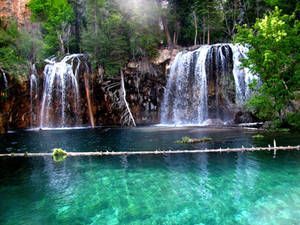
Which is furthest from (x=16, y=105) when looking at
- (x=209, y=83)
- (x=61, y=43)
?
(x=209, y=83)

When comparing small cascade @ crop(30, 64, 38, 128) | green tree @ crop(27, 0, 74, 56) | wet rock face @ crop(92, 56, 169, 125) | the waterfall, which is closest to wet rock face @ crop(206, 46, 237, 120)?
the waterfall

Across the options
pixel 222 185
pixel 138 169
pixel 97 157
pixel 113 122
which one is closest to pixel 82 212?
pixel 138 169

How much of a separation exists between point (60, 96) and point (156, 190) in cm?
2216

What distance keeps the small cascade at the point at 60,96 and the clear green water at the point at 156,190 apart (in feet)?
55.2

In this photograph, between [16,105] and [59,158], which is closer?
[59,158]

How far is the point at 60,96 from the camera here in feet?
83.8

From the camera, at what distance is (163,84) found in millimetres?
27578

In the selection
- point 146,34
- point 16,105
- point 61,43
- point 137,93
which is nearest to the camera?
point 16,105

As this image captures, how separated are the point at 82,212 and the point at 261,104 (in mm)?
12602

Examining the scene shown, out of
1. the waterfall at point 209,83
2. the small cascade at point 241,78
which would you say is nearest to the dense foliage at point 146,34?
the small cascade at point 241,78

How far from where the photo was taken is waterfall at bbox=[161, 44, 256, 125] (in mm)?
22531

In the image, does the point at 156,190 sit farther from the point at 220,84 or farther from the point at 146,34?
the point at 146,34

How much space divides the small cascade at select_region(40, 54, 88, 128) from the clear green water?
16.8 metres

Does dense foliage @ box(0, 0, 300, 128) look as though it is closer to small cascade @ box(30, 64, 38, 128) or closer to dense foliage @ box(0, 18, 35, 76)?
dense foliage @ box(0, 18, 35, 76)
